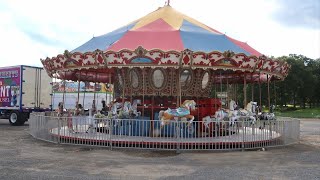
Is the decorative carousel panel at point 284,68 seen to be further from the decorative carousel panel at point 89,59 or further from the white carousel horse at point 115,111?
the decorative carousel panel at point 89,59

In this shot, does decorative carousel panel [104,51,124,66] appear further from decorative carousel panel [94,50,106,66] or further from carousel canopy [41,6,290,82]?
decorative carousel panel [94,50,106,66]

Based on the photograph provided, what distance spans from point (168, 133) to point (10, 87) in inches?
493

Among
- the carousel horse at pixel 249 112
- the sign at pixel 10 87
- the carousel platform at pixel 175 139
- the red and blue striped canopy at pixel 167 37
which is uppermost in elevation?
the red and blue striped canopy at pixel 167 37

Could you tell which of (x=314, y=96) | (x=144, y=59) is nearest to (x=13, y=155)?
(x=144, y=59)

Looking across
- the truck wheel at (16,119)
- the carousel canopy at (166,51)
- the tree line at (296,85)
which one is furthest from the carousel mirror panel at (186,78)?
the tree line at (296,85)

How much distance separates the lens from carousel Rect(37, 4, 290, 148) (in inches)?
483

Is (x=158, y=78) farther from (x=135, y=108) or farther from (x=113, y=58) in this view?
(x=113, y=58)

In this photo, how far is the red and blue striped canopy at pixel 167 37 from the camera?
13398mm

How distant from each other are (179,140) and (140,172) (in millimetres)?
3133

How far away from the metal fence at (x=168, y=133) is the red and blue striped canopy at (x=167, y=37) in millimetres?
2583

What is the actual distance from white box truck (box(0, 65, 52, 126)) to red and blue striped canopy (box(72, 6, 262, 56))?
293 inches

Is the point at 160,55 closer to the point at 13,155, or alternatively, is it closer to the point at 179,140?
the point at 179,140

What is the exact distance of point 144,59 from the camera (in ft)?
41.1

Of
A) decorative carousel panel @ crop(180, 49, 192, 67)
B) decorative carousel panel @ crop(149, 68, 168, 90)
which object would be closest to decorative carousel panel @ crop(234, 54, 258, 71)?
decorative carousel panel @ crop(180, 49, 192, 67)
